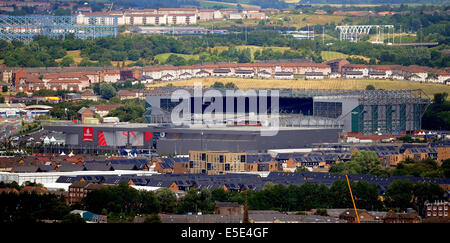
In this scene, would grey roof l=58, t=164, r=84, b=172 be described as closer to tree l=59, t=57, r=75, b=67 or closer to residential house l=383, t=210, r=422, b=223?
residential house l=383, t=210, r=422, b=223

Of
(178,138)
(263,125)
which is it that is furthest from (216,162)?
(263,125)

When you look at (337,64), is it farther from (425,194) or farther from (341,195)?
(341,195)

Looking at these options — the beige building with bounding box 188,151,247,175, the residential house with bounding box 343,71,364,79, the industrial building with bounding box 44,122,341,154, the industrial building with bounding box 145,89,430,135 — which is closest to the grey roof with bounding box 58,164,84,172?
the beige building with bounding box 188,151,247,175

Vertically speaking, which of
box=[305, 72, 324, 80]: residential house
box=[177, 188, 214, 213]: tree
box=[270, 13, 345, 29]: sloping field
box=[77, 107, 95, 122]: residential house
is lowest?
box=[305, 72, 324, 80]: residential house

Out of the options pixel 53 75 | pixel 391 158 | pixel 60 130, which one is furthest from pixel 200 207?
pixel 53 75

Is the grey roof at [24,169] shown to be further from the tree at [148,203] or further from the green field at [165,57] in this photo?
the green field at [165,57]
